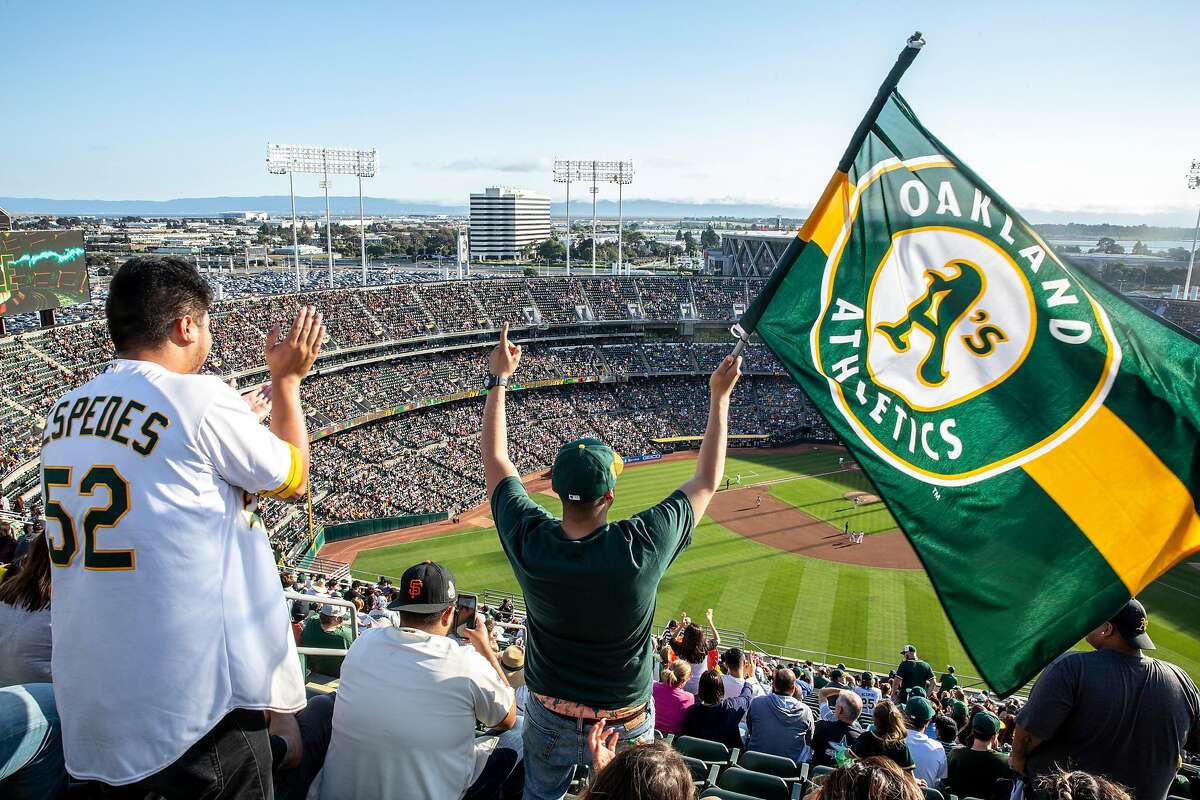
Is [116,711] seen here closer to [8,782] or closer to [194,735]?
[194,735]

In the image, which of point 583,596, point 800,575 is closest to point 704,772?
point 583,596

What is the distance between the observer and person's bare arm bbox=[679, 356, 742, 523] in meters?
3.50

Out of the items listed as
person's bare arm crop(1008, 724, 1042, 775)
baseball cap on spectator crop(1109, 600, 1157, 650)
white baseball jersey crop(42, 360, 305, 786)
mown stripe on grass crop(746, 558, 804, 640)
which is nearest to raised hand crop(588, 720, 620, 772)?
white baseball jersey crop(42, 360, 305, 786)

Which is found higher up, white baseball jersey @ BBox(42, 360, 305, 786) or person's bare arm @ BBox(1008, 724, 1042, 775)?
white baseball jersey @ BBox(42, 360, 305, 786)

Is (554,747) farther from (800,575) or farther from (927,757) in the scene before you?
(800,575)

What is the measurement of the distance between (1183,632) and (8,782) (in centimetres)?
3065

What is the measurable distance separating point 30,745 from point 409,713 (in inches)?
57.5

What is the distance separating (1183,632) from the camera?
2417 cm

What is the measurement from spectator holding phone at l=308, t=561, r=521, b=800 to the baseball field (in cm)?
2145

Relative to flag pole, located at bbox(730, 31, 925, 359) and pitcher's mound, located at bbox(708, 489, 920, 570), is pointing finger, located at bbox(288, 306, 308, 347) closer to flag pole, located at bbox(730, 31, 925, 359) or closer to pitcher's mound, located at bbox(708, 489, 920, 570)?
flag pole, located at bbox(730, 31, 925, 359)

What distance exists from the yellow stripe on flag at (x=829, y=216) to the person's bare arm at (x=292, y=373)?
10.9 feet

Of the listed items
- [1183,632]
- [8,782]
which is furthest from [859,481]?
[8,782]

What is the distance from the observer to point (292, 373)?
2.98 m

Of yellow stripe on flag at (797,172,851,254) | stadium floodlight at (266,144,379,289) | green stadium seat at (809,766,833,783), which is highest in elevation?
stadium floodlight at (266,144,379,289)
